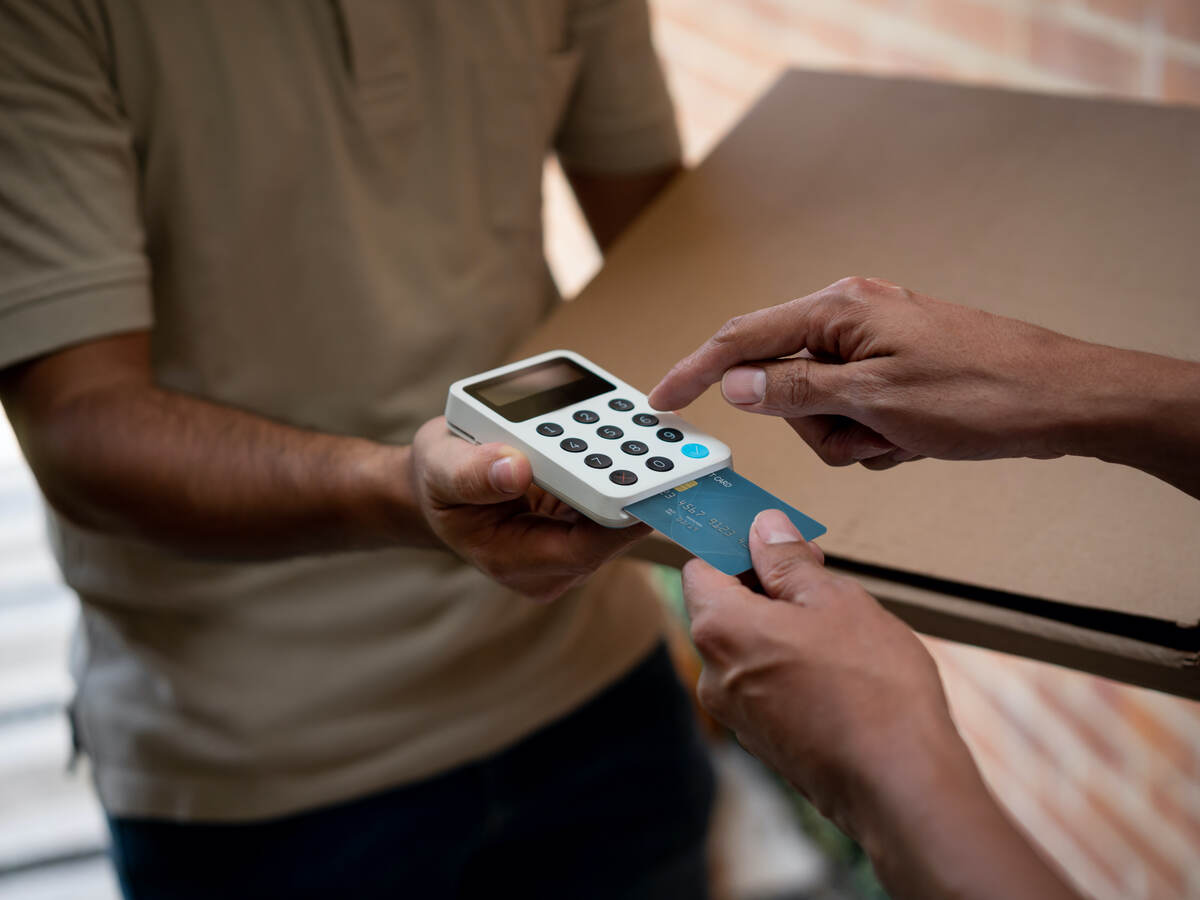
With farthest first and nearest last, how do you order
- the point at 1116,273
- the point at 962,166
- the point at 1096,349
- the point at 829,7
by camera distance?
the point at 829,7 < the point at 962,166 < the point at 1116,273 < the point at 1096,349

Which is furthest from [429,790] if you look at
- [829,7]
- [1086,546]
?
[829,7]

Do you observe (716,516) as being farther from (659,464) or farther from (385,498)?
(385,498)

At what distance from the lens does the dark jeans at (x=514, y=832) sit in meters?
0.75

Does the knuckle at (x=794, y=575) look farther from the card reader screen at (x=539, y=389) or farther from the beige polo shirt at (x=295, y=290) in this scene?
the beige polo shirt at (x=295, y=290)

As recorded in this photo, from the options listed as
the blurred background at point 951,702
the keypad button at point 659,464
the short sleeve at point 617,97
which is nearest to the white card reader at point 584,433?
the keypad button at point 659,464

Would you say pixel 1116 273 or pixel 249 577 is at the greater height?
pixel 1116 273

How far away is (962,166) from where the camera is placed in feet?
2.25

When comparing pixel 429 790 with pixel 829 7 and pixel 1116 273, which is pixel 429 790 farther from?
pixel 829 7

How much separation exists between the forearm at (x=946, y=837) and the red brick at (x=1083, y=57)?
76 centimetres

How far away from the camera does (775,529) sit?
422mm

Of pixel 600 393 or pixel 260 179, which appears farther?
pixel 260 179

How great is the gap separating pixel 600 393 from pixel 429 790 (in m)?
0.39

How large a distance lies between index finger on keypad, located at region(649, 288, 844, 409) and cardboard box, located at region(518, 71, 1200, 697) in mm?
75

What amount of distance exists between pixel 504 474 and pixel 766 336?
0.43 ft
